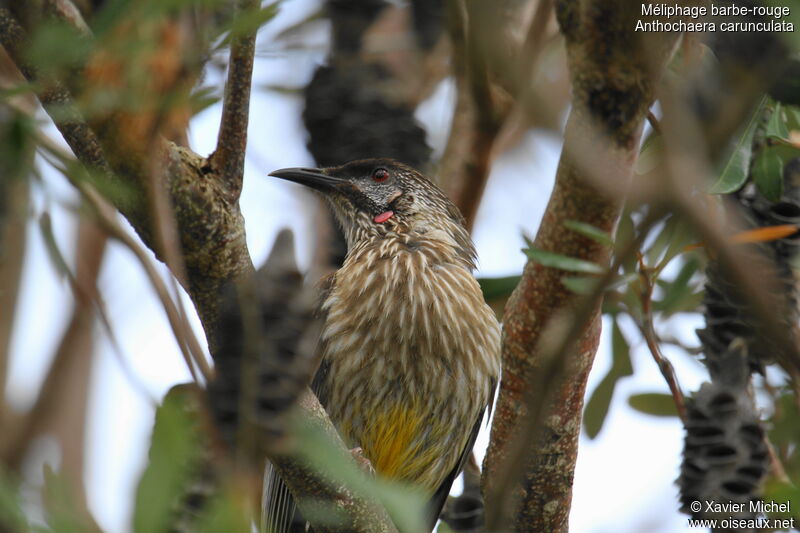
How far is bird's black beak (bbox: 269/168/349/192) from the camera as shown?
4.45 m

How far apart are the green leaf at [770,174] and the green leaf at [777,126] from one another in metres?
0.15

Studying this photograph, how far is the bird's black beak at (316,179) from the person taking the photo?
445 cm

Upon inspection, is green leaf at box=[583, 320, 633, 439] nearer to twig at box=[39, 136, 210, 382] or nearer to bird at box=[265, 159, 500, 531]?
bird at box=[265, 159, 500, 531]

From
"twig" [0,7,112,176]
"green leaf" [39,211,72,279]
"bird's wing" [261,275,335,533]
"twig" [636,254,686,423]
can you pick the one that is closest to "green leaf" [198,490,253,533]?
"twig" [0,7,112,176]

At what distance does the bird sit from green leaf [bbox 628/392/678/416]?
0.71 meters

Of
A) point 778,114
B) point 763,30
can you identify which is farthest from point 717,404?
point 763,30

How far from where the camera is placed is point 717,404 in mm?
3229

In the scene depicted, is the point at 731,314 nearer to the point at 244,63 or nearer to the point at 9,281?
the point at 244,63

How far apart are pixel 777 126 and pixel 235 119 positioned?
1.71 m

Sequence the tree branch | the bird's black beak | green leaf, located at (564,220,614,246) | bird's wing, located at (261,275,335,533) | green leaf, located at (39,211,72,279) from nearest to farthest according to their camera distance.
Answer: the tree branch < green leaf, located at (564,220,614,246) < green leaf, located at (39,211,72,279) < bird's wing, located at (261,275,335,533) < the bird's black beak

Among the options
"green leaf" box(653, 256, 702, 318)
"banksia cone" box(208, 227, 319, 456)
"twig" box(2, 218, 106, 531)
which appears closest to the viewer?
"banksia cone" box(208, 227, 319, 456)

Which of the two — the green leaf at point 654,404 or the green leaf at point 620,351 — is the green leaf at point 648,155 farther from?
the green leaf at point 654,404

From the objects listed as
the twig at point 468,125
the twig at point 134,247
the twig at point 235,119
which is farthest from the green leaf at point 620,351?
the twig at point 235,119

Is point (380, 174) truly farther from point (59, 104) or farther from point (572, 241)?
point (59, 104)
